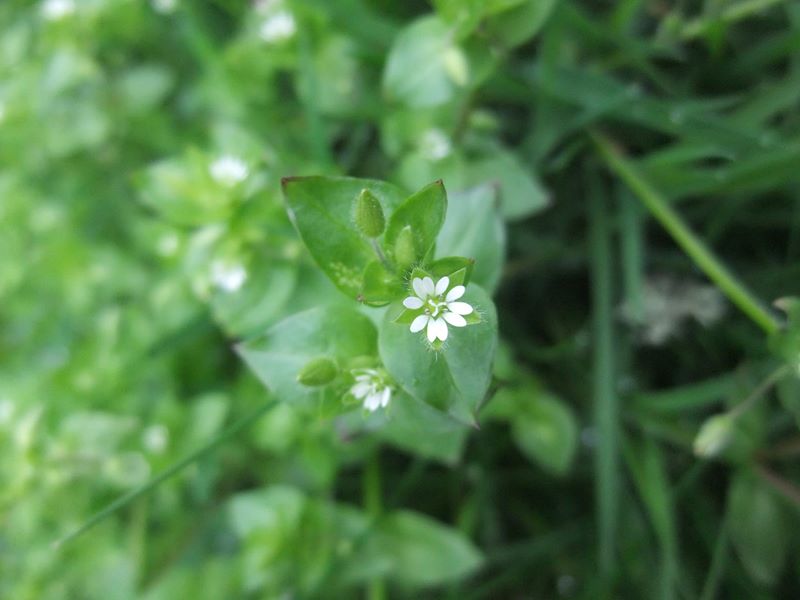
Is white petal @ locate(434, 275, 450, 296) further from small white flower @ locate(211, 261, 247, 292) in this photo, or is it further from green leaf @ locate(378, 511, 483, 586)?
green leaf @ locate(378, 511, 483, 586)

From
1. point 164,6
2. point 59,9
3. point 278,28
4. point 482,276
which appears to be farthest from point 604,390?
point 59,9

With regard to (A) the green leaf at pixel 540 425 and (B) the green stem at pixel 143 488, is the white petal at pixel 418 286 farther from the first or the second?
(A) the green leaf at pixel 540 425

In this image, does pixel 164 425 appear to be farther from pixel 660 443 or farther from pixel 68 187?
pixel 660 443

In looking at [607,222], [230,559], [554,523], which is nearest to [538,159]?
[607,222]

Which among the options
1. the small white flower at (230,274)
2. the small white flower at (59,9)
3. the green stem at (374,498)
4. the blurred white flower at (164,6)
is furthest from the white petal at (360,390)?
the small white flower at (59,9)

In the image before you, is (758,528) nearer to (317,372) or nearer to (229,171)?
(317,372)

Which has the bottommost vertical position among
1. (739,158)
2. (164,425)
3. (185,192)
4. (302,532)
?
(302,532)

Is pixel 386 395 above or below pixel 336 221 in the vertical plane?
below
